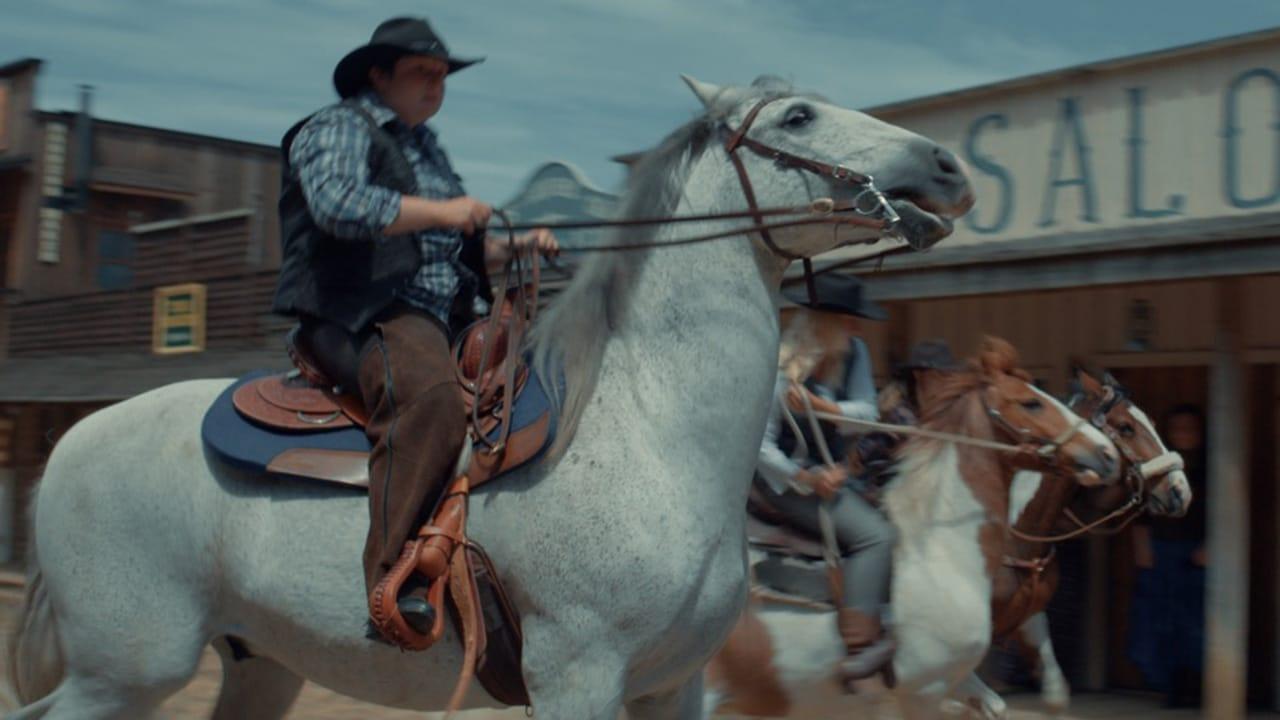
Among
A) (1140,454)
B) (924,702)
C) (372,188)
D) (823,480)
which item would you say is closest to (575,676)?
(372,188)

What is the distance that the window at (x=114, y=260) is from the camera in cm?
2041

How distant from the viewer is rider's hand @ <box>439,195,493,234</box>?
341 cm

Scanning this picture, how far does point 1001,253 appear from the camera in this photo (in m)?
8.44

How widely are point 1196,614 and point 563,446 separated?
7.35 m

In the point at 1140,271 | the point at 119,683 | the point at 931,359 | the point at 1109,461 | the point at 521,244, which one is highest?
the point at 1140,271

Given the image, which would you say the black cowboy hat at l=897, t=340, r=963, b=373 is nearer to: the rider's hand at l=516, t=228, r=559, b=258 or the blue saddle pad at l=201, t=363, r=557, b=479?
the rider's hand at l=516, t=228, r=559, b=258

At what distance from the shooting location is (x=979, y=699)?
246 inches

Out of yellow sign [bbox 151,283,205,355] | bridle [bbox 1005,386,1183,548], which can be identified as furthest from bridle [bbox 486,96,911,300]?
yellow sign [bbox 151,283,205,355]

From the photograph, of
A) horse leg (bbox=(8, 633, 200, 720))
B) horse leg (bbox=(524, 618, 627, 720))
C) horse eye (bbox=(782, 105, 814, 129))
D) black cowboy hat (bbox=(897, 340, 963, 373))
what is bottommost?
horse leg (bbox=(8, 633, 200, 720))

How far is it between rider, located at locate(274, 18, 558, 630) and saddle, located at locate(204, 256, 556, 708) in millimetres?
49

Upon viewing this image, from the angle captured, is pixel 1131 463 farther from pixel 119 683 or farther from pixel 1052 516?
pixel 119 683

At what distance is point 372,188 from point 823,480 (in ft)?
9.36

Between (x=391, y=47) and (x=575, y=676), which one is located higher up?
(x=391, y=47)

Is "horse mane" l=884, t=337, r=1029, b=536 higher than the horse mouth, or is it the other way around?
the horse mouth
